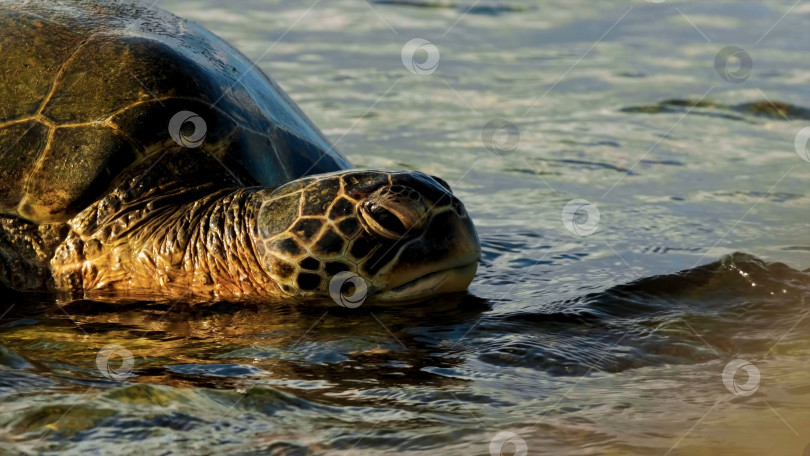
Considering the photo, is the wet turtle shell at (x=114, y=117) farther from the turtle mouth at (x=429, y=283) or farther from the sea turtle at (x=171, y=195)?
the turtle mouth at (x=429, y=283)

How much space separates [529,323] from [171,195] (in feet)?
7.03

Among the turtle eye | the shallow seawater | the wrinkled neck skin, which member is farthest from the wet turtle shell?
the turtle eye

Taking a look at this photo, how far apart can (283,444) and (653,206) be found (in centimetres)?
449

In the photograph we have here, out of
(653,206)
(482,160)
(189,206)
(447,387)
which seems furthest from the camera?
(482,160)

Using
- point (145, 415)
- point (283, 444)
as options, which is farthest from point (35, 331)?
point (283, 444)

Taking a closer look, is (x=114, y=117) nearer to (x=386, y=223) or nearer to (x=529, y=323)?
(x=386, y=223)

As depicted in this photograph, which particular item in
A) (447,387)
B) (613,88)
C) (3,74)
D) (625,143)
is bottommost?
(447,387)

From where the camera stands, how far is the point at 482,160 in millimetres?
8516

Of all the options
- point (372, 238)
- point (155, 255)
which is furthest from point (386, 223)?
point (155, 255)

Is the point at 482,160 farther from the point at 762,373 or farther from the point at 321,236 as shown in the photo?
the point at 762,373

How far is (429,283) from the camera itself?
528cm

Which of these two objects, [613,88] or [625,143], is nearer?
[625,143]

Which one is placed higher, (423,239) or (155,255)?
(423,239)

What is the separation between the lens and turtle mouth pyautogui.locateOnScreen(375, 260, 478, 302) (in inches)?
207
